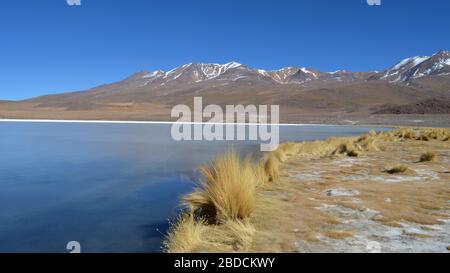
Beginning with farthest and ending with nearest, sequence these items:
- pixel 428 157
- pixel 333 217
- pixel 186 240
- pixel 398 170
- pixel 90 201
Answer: pixel 428 157 < pixel 398 170 < pixel 90 201 < pixel 333 217 < pixel 186 240

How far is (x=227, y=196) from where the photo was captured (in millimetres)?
4398

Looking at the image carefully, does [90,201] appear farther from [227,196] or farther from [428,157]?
[428,157]

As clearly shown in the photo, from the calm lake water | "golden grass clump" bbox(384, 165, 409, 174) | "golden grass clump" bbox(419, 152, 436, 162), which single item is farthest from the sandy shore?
"golden grass clump" bbox(419, 152, 436, 162)

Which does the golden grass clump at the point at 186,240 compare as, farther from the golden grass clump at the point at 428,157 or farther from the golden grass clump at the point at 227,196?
the golden grass clump at the point at 428,157

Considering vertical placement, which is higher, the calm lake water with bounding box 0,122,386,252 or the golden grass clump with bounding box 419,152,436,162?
the golden grass clump with bounding box 419,152,436,162

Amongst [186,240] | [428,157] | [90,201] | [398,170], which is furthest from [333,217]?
[428,157]

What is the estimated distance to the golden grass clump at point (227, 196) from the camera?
436 cm

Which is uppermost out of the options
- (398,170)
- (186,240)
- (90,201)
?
(398,170)

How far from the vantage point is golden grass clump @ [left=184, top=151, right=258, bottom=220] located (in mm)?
4355

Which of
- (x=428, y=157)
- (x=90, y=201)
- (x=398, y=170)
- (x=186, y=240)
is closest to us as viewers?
(x=186, y=240)

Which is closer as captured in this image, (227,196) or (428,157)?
(227,196)

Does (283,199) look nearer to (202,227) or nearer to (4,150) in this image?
(202,227)

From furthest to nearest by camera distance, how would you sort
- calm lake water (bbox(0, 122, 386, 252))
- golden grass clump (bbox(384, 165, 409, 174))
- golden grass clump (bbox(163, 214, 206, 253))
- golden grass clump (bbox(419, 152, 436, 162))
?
golden grass clump (bbox(419, 152, 436, 162))
golden grass clump (bbox(384, 165, 409, 174))
calm lake water (bbox(0, 122, 386, 252))
golden grass clump (bbox(163, 214, 206, 253))

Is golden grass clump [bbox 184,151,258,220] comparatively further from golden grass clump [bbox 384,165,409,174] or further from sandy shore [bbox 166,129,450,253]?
golden grass clump [bbox 384,165,409,174]
